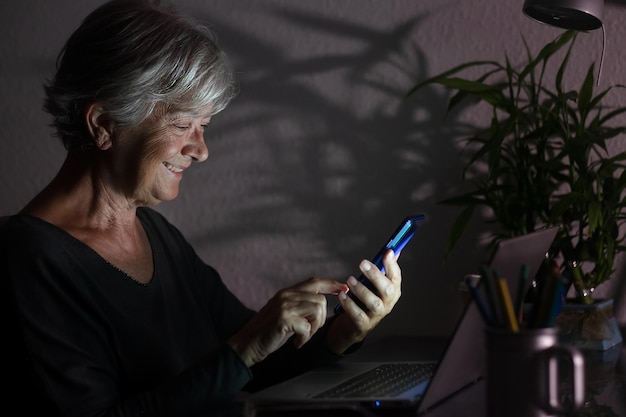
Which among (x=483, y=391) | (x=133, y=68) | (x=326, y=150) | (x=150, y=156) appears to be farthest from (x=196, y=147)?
(x=483, y=391)

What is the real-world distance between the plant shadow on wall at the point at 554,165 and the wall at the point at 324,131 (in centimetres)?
8

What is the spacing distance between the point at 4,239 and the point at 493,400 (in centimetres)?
80

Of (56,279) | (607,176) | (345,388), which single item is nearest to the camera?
(345,388)

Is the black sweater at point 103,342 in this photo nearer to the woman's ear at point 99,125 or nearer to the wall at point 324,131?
the woman's ear at point 99,125

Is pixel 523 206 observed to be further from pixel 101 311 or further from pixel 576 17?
pixel 101 311

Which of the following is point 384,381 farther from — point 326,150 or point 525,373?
point 326,150

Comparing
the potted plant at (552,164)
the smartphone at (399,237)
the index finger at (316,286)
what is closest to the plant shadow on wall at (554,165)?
the potted plant at (552,164)

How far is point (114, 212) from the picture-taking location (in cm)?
148

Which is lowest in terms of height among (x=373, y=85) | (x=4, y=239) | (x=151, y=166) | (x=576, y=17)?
(x=4, y=239)

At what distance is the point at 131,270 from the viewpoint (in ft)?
4.81

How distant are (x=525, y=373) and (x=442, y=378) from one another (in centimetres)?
22

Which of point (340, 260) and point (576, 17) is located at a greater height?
point (576, 17)

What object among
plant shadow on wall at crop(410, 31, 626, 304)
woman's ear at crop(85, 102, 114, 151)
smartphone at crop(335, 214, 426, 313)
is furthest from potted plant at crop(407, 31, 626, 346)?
woman's ear at crop(85, 102, 114, 151)

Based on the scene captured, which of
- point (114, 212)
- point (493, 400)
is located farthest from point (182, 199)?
point (493, 400)
